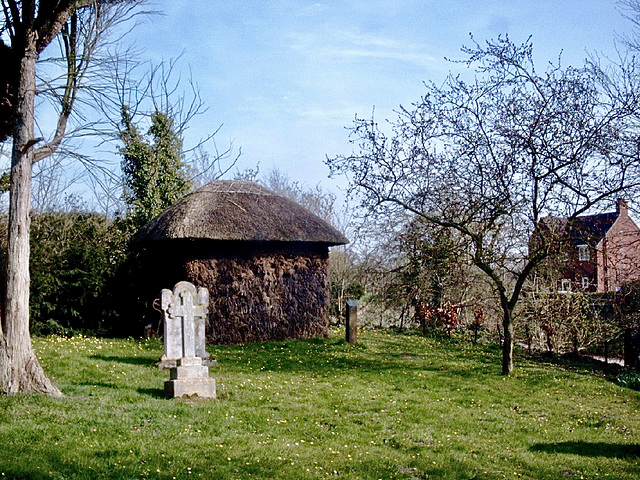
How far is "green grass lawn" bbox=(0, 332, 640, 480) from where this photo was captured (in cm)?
576

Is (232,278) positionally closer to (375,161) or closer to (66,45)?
(375,161)

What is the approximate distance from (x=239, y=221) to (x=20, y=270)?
834 cm

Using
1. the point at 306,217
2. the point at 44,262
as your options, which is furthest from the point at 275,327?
the point at 44,262

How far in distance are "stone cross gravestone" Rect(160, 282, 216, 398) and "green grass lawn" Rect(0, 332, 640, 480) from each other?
30 cm

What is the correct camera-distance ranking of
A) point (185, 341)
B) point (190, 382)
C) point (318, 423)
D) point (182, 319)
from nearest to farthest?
1. point (318, 423)
2. point (190, 382)
3. point (185, 341)
4. point (182, 319)

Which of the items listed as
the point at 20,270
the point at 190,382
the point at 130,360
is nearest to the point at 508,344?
the point at 190,382

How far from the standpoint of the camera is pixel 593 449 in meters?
7.43

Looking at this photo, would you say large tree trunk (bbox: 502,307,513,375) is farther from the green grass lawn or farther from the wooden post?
the wooden post

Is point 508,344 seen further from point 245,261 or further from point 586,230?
point 245,261

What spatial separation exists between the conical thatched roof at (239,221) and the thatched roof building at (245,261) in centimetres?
3

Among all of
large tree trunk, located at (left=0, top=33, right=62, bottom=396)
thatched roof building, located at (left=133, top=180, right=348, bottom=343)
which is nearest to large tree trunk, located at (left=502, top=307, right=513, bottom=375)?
thatched roof building, located at (left=133, top=180, right=348, bottom=343)

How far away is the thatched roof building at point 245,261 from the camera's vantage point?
1562cm

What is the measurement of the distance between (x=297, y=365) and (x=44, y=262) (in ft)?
25.1

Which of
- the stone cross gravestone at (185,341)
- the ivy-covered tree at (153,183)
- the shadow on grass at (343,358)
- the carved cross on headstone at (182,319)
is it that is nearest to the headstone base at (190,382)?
the stone cross gravestone at (185,341)
